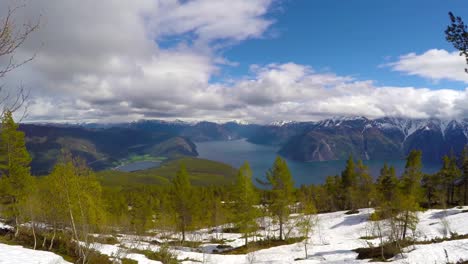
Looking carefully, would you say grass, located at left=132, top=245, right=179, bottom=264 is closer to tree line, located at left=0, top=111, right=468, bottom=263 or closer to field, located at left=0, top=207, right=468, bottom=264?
field, located at left=0, top=207, right=468, bottom=264

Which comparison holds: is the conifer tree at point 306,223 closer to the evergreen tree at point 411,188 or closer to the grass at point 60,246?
the evergreen tree at point 411,188

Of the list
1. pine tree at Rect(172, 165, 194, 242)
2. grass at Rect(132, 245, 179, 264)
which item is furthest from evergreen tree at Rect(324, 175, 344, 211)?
grass at Rect(132, 245, 179, 264)

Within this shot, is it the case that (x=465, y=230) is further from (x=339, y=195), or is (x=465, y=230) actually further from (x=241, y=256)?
(x=339, y=195)

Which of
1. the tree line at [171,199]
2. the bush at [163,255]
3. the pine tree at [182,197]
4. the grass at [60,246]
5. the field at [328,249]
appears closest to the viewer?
the tree line at [171,199]

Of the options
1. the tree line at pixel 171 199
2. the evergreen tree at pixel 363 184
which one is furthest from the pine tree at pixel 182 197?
the evergreen tree at pixel 363 184

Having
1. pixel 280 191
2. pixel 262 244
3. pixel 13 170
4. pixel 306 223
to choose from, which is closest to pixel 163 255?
pixel 306 223

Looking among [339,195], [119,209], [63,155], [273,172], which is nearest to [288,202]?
[273,172]
